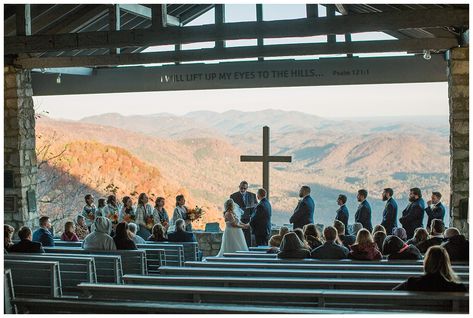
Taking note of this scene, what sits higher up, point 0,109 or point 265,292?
point 0,109

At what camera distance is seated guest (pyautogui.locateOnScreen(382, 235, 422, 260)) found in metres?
9.04

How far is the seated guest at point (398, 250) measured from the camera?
9.04m

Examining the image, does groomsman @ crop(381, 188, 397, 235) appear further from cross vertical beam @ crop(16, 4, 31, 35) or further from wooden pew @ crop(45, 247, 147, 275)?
cross vertical beam @ crop(16, 4, 31, 35)

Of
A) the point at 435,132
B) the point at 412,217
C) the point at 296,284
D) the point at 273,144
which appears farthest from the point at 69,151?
the point at 296,284

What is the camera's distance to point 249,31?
11320mm

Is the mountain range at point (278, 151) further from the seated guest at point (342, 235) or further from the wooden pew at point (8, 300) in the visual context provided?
the wooden pew at point (8, 300)

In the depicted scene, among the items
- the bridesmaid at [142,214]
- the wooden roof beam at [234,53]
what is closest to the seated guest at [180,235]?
the bridesmaid at [142,214]

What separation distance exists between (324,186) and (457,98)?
13.5m

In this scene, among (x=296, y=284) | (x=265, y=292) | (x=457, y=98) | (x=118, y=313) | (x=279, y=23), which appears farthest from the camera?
(x=457, y=98)

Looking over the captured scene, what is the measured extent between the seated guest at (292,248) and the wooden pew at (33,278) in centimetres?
253

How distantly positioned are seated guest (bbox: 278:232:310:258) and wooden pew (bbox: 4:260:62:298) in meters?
2.53

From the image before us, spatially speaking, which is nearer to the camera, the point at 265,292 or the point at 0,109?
the point at 0,109

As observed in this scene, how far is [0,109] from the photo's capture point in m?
4.91

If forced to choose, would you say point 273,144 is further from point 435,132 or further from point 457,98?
point 457,98
